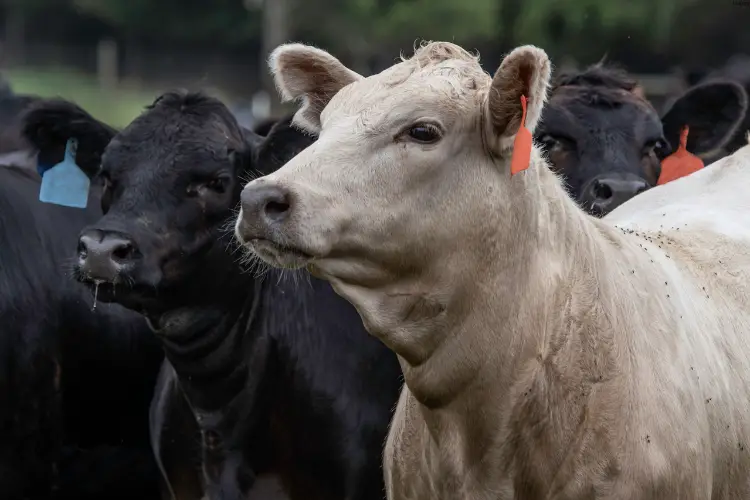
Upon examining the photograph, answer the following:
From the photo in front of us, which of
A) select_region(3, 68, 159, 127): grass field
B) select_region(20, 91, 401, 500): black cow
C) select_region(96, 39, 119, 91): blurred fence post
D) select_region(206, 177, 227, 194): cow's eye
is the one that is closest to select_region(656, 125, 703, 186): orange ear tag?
select_region(20, 91, 401, 500): black cow

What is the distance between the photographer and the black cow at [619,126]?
7055 mm

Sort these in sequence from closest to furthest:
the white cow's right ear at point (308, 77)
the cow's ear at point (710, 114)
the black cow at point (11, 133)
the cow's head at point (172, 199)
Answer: the white cow's right ear at point (308, 77)
the cow's head at point (172, 199)
the cow's ear at point (710, 114)
the black cow at point (11, 133)

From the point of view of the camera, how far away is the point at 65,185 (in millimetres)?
6395

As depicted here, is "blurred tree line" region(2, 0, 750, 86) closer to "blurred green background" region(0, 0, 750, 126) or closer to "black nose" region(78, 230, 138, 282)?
"blurred green background" region(0, 0, 750, 126)

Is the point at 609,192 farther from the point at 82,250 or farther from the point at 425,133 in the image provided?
the point at 425,133

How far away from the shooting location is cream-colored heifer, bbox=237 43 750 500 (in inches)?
151

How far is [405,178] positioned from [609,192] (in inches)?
111

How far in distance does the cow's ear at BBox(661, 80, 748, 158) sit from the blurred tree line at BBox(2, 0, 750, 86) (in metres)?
8.42

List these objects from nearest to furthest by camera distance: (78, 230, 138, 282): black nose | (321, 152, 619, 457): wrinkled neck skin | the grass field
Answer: (321, 152, 619, 457): wrinkled neck skin, (78, 230, 138, 282): black nose, the grass field

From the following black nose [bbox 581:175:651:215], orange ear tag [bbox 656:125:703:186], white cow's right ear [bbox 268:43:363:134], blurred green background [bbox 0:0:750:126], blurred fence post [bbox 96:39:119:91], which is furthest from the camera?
blurred fence post [bbox 96:39:119:91]

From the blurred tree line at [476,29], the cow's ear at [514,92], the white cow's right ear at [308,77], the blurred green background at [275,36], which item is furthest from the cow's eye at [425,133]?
the blurred tree line at [476,29]

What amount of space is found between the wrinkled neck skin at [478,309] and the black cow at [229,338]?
182 centimetres

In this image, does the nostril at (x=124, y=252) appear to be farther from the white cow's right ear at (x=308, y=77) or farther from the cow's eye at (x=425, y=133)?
the cow's eye at (x=425, y=133)

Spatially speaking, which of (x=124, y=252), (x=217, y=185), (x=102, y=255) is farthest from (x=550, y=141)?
(x=102, y=255)
